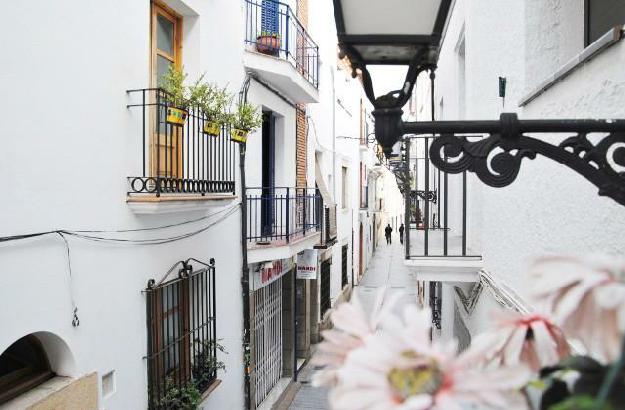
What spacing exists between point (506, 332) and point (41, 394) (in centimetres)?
426

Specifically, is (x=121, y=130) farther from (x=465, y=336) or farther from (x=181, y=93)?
(x=465, y=336)

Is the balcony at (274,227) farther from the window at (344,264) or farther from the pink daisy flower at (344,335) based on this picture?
the window at (344,264)

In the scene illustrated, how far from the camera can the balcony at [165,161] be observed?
5223 mm

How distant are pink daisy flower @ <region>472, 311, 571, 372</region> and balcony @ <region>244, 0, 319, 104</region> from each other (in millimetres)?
7991

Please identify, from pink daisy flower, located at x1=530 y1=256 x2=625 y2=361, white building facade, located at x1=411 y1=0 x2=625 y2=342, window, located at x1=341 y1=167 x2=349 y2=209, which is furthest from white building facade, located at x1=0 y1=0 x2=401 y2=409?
window, located at x1=341 y1=167 x2=349 y2=209

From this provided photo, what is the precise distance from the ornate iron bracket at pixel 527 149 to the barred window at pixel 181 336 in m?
4.49

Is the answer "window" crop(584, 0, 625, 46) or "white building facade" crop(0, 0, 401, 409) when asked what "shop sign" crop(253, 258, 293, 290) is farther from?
"window" crop(584, 0, 625, 46)

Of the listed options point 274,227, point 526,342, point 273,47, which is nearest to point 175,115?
point 273,47

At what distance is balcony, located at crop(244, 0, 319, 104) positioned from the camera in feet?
28.6

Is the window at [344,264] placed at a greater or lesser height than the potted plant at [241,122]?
lesser

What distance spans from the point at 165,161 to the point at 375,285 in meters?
16.6

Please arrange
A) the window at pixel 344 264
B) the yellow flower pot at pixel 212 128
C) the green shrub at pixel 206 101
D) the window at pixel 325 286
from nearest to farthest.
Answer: the green shrub at pixel 206 101
the yellow flower pot at pixel 212 128
the window at pixel 325 286
the window at pixel 344 264

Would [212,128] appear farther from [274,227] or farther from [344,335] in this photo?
[344,335]

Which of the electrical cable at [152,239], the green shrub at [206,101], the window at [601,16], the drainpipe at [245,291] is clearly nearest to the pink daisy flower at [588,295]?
the window at [601,16]
